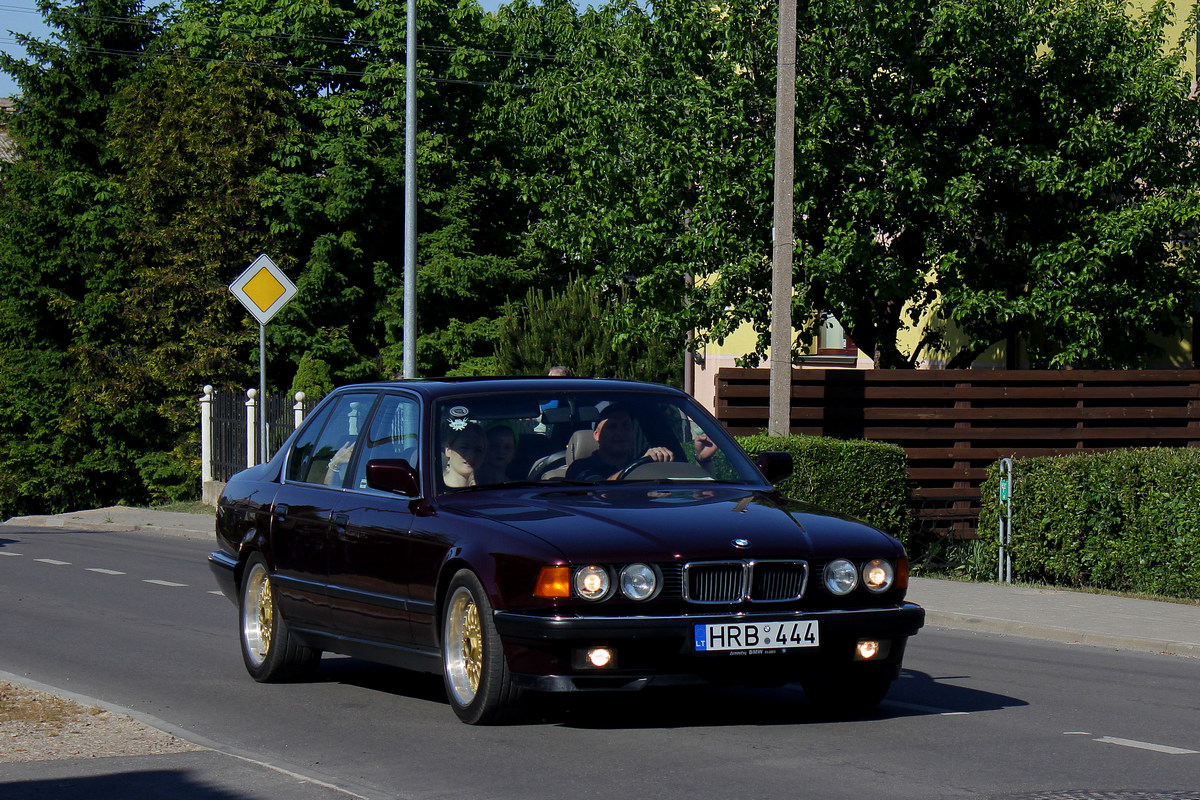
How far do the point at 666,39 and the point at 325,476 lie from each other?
14.1 m

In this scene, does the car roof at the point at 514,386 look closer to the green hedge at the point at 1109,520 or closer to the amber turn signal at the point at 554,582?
the amber turn signal at the point at 554,582

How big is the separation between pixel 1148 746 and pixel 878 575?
141 cm

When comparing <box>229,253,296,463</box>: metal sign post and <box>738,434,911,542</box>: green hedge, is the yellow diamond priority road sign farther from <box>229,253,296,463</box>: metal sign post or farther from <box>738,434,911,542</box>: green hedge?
<box>738,434,911,542</box>: green hedge

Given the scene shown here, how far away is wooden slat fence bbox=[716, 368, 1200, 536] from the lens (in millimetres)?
19859

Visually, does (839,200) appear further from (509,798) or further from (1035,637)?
(509,798)

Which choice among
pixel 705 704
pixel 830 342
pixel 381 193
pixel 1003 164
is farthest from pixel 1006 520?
pixel 381 193

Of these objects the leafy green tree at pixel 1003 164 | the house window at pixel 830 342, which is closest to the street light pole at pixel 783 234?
the leafy green tree at pixel 1003 164

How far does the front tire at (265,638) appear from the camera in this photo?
9.61 meters

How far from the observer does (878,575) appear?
780cm

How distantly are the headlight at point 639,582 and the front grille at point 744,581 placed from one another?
135 millimetres

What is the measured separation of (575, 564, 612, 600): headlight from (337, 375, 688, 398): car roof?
5.85 ft

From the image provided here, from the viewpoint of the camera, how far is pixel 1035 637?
42.8 ft

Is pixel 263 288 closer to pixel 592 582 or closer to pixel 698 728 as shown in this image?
pixel 698 728

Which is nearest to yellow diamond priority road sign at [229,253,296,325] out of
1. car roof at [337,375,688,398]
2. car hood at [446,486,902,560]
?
car roof at [337,375,688,398]
